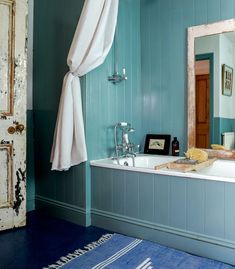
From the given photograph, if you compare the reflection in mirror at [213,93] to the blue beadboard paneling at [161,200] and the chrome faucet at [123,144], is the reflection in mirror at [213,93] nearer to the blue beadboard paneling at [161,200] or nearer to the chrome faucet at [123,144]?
the chrome faucet at [123,144]

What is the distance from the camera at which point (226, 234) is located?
70.6 inches

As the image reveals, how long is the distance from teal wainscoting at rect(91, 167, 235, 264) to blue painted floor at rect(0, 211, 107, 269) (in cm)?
23

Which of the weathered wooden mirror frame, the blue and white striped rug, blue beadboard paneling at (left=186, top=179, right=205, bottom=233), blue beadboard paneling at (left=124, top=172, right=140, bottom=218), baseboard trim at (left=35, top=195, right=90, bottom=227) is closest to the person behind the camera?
the blue and white striped rug

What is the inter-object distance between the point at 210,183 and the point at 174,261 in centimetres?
54

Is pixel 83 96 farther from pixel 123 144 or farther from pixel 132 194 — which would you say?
pixel 132 194

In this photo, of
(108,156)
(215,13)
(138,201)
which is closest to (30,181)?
(108,156)

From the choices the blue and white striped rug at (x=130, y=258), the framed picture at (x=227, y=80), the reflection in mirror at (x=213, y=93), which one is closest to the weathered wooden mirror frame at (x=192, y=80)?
the reflection in mirror at (x=213, y=93)

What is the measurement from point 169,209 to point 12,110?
1.42 meters

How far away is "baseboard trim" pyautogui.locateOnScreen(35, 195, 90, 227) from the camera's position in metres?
2.45

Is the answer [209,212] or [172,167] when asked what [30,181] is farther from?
[209,212]

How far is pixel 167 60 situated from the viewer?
9.45 ft

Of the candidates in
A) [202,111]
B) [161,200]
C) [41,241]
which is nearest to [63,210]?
[41,241]

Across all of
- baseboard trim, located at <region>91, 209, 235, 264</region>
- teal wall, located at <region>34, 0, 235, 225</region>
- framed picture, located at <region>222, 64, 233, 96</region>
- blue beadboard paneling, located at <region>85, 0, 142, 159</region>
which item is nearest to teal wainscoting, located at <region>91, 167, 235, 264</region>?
baseboard trim, located at <region>91, 209, 235, 264</region>

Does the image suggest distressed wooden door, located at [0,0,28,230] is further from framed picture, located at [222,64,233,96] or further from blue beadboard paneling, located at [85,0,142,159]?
framed picture, located at [222,64,233,96]
